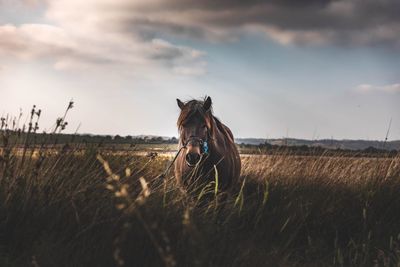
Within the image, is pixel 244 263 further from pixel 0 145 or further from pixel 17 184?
pixel 0 145

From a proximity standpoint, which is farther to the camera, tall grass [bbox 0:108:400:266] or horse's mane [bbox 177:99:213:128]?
horse's mane [bbox 177:99:213:128]

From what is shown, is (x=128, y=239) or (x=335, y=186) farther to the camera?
(x=335, y=186)

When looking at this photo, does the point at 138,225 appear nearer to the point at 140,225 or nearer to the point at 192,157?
the point at 140,225

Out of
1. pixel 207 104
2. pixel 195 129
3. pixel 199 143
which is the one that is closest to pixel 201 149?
pixel 199 143

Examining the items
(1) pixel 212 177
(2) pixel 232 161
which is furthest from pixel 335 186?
A: (1) pixel 212 177

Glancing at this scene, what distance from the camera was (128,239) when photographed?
350cm

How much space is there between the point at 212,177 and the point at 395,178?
135 inches

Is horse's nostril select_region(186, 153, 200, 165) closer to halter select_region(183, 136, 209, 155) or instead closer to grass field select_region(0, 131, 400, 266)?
halter select_region(183, 136, 209, 155)

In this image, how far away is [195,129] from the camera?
599 centimetres

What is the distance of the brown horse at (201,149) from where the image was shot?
589 centimetres

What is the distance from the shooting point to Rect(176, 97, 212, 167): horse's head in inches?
226

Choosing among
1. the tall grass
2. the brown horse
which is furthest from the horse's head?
the tall grass

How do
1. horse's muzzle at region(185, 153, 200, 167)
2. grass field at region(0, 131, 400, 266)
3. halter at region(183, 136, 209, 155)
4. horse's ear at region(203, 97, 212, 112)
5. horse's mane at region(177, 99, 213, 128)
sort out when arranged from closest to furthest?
1. grass field at region(0, 131, 400, 266)
2. horse's muzzle at region(185, 153, 200, 167)
3. halter at region(183, 136, 209, 155)
4. horse's mane at region(177, 99, 213, 128)
5. horse's ear at region(203, 97, 212, 112)

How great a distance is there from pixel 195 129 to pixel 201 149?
291mm
